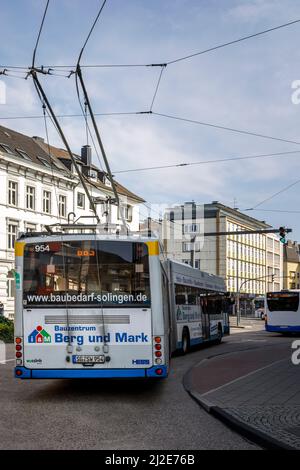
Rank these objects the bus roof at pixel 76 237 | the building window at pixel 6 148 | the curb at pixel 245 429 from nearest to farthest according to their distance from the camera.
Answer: the curb at pixel 245 429, the bus roof at pixel 76 237, the building window at pixel 6 148

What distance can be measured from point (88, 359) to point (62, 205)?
154ft

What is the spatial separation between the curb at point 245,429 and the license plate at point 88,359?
186 cm

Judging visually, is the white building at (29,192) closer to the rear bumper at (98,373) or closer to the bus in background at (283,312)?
the bus in background at (283,312)

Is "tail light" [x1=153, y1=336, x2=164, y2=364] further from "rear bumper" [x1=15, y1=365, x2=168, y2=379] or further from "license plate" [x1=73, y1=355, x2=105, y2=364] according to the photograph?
"license plate" [x1=73, y1=355, x2=105, y2=364]

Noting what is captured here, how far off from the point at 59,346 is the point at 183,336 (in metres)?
11.2

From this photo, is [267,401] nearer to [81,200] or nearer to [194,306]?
[194,306]

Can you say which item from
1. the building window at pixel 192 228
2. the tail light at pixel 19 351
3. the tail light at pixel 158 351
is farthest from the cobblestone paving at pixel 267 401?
the building window at pixel 192 228

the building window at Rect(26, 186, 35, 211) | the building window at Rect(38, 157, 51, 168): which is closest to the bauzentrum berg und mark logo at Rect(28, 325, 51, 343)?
the building window at Rect(26, 186, 35, 211)

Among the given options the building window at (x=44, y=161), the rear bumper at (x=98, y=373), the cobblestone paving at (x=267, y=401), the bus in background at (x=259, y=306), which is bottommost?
the bus in background at (x=259, y=306)

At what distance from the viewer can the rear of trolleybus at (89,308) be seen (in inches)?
451

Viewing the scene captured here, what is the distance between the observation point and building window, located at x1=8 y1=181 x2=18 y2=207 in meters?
51.2

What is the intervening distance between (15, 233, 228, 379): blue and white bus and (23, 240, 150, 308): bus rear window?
0.06ft

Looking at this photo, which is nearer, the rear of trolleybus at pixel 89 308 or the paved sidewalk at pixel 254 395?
the paved sidewalk at pixel 254 395
